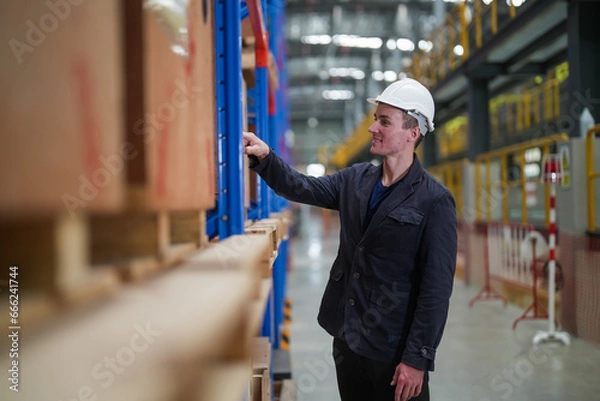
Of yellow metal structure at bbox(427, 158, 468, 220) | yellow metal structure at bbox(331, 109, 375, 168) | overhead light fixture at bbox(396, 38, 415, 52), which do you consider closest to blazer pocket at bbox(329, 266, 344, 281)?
yellow metal structure at bbox(427, 158, 468, 220)

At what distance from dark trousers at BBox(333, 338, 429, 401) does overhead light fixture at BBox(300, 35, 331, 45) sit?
2188 centimetres

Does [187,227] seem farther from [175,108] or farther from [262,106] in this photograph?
[262,106]

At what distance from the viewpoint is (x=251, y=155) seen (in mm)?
2520

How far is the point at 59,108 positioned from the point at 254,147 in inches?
75.9

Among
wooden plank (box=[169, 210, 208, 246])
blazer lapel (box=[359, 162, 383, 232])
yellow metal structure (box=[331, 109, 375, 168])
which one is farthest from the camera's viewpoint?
yellow metal structure (box=[331, 109, 375, 168])

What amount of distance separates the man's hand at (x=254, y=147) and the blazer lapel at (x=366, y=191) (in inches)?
19.0

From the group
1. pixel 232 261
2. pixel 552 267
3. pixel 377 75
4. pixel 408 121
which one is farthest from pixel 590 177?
pixel 377 75

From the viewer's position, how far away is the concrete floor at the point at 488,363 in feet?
16.0

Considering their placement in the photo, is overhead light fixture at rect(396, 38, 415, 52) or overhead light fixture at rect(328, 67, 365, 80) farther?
overhead light fixture at rect(328, 67, 365, 80)

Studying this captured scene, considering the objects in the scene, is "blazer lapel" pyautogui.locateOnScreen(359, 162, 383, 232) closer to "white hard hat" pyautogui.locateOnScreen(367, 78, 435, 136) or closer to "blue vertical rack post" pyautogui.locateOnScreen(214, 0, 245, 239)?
"white hard hat" pyautogui.locateOnScreen(367, 78, 435, 136)

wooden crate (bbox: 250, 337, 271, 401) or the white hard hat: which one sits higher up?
the white hard hat

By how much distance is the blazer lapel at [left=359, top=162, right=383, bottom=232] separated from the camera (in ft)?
8.30

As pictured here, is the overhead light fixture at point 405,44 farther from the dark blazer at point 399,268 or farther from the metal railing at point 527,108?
the dark blazer at point 399,268

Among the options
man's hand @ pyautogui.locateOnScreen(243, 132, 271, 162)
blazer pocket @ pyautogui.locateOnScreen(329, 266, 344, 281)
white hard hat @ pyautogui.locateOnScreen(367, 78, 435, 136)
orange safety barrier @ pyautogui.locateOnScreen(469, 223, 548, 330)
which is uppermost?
white hard hat @ pyautogui.locateOnScreen(367, 78, 435, 136)
